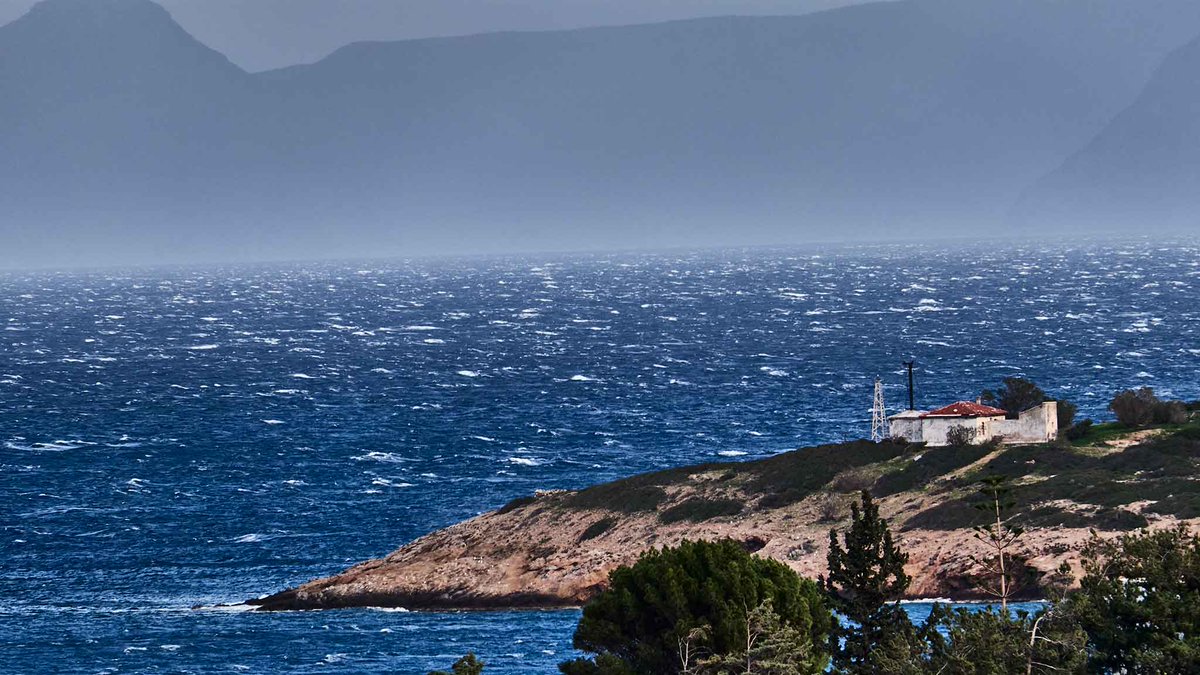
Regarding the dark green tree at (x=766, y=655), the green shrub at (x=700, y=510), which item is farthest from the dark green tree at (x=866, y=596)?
the green shrub at (x=700, y=510)

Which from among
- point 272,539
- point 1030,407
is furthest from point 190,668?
point 1030,407

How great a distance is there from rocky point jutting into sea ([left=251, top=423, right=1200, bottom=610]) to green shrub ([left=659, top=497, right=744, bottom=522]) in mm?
83

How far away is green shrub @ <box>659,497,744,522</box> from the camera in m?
75.5

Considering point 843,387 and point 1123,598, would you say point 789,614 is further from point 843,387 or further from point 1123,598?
point 843,387

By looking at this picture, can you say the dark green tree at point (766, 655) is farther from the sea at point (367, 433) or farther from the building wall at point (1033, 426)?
the building wall at point (1033, 426)

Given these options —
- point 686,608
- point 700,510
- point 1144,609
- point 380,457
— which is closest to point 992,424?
point 700,510

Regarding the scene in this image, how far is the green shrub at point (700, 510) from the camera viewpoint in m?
75.5

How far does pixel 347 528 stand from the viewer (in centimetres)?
8388

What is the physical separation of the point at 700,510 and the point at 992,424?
532 inches

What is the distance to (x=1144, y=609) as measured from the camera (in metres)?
40.7

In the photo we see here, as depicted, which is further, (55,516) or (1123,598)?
(55,516)

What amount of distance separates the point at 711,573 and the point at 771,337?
12780 centimetres

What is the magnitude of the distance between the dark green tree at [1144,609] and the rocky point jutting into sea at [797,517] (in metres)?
19.6

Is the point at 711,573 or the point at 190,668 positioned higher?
the point at 711,573
